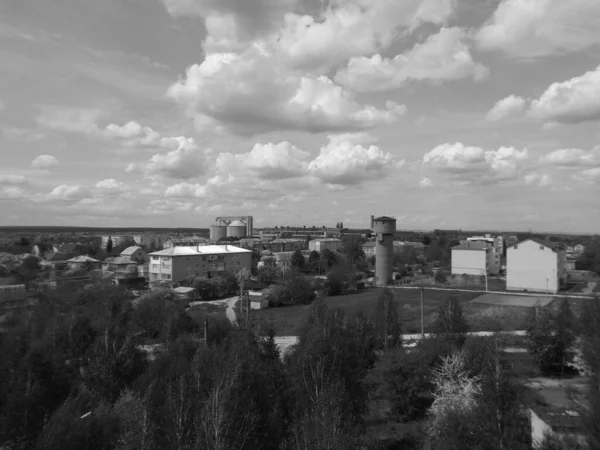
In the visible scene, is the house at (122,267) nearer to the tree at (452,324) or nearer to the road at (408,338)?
the road at (408,338)

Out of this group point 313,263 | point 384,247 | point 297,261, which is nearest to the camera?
point 384,247

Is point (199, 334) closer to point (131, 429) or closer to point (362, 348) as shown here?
point (362, 348)

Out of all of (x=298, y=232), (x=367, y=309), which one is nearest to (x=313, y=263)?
(x=367, y=309)

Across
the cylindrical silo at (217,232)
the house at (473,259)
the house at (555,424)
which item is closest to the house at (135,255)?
the house at (473,259)

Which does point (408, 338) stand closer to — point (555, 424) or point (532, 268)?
point (555, 424)

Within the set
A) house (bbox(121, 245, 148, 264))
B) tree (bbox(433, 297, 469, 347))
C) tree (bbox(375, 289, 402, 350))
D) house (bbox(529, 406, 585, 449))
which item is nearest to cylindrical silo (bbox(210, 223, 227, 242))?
house (bbox(121, 245, 148, 264))
